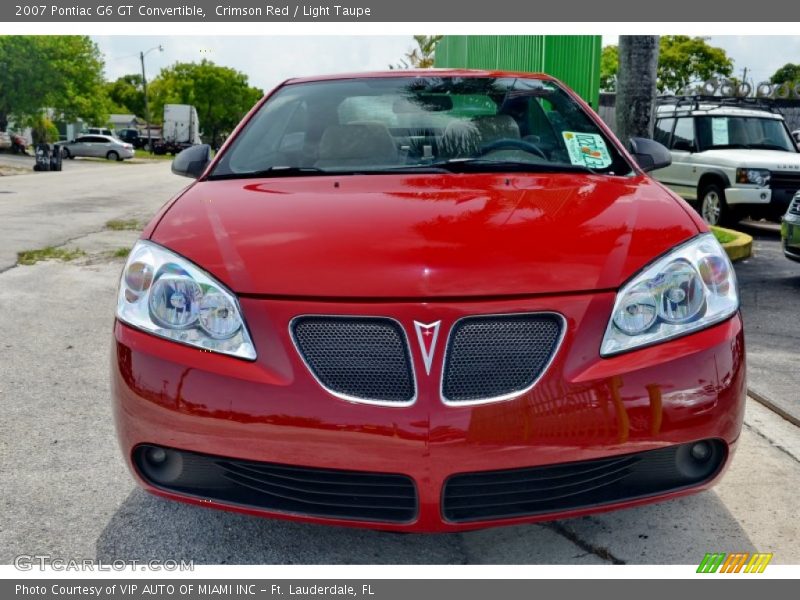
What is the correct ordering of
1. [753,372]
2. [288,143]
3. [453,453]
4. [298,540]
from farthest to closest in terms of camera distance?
[753,372], [288,143], [298,540], [453,453]

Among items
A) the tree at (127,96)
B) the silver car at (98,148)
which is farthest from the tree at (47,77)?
the tree at (127,96)

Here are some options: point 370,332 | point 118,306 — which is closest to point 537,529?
point 370,332

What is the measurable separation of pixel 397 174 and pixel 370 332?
1.09m

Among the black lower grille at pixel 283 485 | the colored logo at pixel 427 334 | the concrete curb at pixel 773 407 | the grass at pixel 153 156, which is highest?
the colored logo at pixel 427 334

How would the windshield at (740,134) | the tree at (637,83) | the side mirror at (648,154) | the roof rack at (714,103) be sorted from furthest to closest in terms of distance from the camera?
1. the roof rack at (714,103)
2. the windshield at (740,134)
3. the tree at (637,83)
4. the side mirror at (648,154)

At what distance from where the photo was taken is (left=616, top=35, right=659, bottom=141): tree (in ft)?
28.5

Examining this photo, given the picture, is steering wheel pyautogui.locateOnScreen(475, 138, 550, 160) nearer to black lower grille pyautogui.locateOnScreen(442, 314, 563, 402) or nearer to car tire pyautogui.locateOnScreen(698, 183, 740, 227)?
black lower grille pyautogui.locateOnScreen(442, 314, 563, 402)

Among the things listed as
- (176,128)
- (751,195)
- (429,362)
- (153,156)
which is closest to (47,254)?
(429,362)

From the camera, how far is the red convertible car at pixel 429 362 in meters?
2.26

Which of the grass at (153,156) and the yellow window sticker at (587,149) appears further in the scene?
the grass at (153,156)

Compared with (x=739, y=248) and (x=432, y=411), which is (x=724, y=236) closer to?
(x=739, y=248)

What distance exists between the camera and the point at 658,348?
2387 mm

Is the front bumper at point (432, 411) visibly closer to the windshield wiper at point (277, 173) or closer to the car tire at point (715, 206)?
the windshield wiper at point (277, 173)
